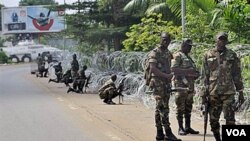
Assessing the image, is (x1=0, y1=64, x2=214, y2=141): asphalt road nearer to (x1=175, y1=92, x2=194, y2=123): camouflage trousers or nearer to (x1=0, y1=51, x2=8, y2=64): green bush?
(x1=175, y1=92, x2=194, y2=123): camouflage trousers

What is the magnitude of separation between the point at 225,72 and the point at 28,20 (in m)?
69.7

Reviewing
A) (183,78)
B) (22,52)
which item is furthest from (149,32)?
(22,52)

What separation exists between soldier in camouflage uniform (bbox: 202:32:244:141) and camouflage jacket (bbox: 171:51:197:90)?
1638mm

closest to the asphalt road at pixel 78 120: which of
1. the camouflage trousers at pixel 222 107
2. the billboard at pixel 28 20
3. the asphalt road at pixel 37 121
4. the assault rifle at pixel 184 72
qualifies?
the asphalt road at pixel 37 121

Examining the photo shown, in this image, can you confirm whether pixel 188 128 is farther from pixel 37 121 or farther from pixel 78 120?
pixel 37 121

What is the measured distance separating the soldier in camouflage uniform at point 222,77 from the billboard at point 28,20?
66.8m

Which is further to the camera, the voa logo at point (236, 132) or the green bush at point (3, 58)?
the green bush at point (3, 58)

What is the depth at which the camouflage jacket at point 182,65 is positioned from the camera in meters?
10.4

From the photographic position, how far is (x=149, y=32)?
20719 millimetres

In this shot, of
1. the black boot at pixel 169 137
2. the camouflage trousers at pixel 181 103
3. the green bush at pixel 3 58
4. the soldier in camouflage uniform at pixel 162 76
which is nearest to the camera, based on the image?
the soldier in camouflage uniform at pixel 162 76

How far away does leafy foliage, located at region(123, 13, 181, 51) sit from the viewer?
2042cm

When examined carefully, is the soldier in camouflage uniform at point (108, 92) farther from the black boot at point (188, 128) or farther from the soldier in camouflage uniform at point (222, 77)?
the soldier in camouflage uniform at point (222, 77)

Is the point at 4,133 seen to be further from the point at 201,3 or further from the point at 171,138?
the point at 201,3

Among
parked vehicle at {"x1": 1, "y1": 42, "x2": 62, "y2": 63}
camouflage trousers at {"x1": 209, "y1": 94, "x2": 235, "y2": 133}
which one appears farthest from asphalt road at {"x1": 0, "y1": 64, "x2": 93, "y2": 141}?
parked vehicle at {"x1": 1, "y1": 42, "x2": 62, "y2": 63}
